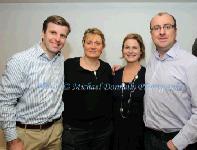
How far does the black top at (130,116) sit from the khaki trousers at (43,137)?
55 centimetres

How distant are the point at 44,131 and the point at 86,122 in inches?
15.6

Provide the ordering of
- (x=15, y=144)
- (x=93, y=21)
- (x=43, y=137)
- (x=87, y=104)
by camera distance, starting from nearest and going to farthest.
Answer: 1. (x=15, y=144)
2. (x=43, y=137)
3. (x=87, y=104)
4. (x=93, y=21)

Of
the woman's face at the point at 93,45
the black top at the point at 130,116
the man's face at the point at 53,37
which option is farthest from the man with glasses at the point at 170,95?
the man's face at the point at 53,37

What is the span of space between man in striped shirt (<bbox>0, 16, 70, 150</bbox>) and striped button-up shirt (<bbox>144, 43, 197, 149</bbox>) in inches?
32.6

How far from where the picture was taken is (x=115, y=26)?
9.68 ft

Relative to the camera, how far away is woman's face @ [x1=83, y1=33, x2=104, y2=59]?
91.7 inches

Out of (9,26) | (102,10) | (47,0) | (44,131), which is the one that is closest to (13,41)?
(9,26)

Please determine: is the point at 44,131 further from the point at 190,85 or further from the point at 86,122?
→ the point at 190,85

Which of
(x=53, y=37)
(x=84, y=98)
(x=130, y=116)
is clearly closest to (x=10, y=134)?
(x=84, y=98)

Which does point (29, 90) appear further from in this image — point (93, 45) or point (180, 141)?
point (180, 141)

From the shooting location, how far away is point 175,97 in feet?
6.28

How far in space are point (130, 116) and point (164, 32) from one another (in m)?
0.83

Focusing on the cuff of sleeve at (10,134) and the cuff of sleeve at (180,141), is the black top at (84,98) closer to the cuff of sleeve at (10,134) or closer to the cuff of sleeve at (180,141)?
the cuff of sleeve at (10,134)

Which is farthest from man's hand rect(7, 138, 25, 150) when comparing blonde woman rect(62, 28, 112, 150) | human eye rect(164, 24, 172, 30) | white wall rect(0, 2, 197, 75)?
human eye rect(164, 24, 172, 30)
